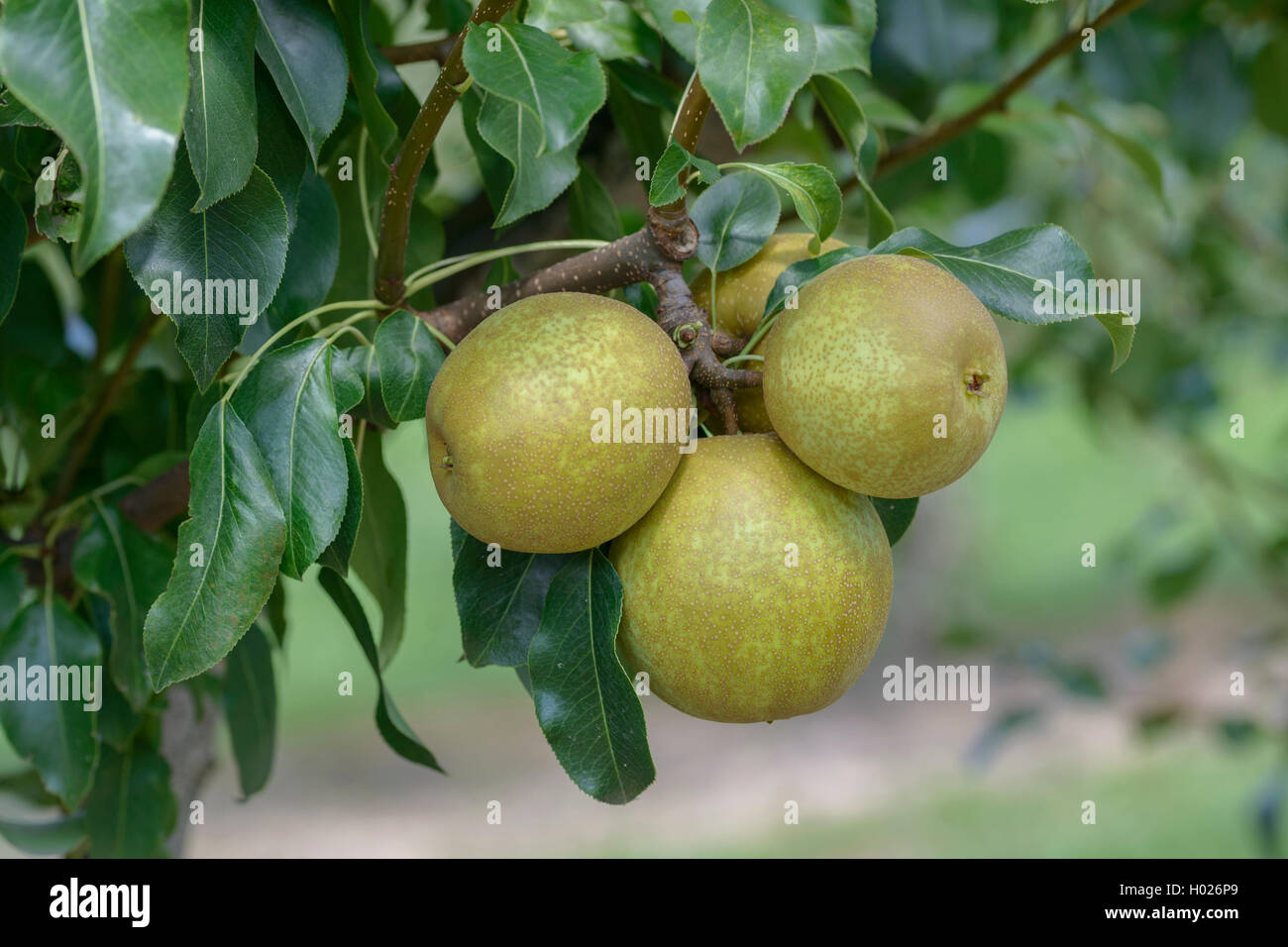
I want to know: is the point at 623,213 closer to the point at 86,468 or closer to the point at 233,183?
the point at 86,468

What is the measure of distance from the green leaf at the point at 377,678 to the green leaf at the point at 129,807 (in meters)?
0.35

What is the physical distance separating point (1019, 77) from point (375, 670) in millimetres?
905

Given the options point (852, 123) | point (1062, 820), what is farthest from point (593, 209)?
point (1062, 820)

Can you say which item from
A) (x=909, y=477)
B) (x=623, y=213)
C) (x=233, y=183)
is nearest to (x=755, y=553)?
(x=909, y=477)

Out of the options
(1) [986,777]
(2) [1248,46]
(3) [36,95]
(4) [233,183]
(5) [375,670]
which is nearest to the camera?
(3) [36,95]

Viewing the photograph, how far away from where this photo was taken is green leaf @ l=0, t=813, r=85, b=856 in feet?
3.40

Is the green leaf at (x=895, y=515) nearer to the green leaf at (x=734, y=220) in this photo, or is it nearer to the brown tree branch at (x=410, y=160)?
the green leaf at (x=734, y=220)

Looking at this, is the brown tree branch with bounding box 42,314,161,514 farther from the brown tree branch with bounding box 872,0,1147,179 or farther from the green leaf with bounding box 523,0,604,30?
the brown tree branch with bounding box 872,0,1147,179

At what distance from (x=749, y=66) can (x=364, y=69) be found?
238 mm

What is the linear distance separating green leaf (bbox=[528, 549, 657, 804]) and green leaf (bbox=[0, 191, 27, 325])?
0.36 metres

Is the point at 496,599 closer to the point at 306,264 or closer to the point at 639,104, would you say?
the point at 306,264

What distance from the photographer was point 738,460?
0.66 m

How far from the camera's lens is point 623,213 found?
1.24 m

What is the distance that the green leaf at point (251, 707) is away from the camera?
109 centimetres
